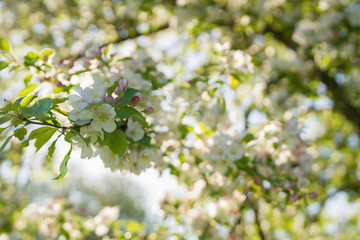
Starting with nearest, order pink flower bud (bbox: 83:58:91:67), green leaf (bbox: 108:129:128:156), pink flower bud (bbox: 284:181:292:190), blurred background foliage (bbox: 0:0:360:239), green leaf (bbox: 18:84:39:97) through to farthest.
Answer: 1. green leaf (bbox: 108:129:128:156)
2. green leaf (bbox: 18:84:39:97)
3. pink flower bud (bbox: 83:58:91:67)
4. pink flower bud (bbox: 284:181:292:190)
5. blurred background foliage (bbox: 0:0:360:239)

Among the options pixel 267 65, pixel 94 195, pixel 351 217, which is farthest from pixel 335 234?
pixel 94 195

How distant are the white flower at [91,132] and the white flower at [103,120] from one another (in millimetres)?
32

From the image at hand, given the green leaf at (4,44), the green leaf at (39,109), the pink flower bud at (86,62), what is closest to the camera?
the green leaf at (39,109)

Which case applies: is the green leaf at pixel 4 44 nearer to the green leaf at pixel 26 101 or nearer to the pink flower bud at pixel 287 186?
the green leaf at pixel 26 101

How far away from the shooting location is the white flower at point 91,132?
Answer: 1.17m

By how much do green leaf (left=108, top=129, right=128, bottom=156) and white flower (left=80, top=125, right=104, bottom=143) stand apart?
3 centimetres

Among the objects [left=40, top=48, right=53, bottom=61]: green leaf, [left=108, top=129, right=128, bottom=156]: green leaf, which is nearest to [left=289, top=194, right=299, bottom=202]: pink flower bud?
[left=108, top=129, right=128, bottom=156]: green leaf

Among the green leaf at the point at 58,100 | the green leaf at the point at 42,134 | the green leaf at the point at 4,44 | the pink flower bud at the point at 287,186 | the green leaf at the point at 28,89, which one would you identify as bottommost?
the pink flower bud at the point at 287,186

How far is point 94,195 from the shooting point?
12.2 m

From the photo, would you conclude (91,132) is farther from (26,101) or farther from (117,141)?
(26,101)

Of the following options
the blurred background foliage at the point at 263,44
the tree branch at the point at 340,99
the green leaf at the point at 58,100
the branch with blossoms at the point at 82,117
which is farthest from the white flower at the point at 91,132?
the tree branch at the point at 340,99

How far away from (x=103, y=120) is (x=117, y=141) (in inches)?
4.2

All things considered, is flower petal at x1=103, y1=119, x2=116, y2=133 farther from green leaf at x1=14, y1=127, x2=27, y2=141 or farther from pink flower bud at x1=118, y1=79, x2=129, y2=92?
green leaf at x1=14, y1=127, x2=27, y2=141

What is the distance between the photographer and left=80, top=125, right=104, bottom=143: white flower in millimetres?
1167
